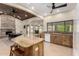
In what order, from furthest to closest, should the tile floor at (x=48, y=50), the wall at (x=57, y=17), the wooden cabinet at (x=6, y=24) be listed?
the wall at (x=57, y=17) < the wooden cabinet at (x=6, y=24) < the tile floor at (x=48, y=50)

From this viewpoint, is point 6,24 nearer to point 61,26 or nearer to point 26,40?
point 26,40

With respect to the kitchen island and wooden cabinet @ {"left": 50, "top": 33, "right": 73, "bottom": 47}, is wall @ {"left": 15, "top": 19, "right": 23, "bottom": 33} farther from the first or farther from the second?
wooden cabinet @ {"left": 50, "top": 33, "right": 73, "bottom": 47}

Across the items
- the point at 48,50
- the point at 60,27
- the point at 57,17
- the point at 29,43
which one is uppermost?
the point at 57,17

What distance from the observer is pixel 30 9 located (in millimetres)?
1603

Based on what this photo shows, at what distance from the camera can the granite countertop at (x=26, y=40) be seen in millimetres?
1584

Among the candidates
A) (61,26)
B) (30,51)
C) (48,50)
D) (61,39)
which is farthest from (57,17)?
(30,51)

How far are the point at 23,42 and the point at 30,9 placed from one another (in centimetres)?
55

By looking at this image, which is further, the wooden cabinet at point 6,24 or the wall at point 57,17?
the wall at point 57,17

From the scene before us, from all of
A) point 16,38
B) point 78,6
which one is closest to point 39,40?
point 16,38

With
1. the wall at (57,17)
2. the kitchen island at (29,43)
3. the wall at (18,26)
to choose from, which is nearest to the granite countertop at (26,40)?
the kitchen island at (29,43)

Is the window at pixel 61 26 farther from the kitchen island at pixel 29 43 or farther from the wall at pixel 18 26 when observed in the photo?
the wall at pixel 18 26

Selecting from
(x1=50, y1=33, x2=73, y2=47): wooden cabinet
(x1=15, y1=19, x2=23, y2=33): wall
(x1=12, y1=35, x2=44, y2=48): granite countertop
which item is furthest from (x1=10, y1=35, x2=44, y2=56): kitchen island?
(x1=50, y1=33, x2=73, y2=47): wooden cabinet

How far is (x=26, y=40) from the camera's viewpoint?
5.39ft

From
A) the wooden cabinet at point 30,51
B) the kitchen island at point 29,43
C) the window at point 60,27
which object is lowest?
the wooden cabinet at point 30,51
